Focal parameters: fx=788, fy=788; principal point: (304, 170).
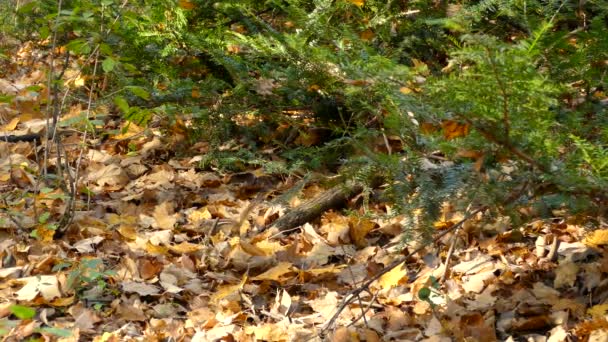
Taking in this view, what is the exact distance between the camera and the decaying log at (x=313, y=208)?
389 centimetres

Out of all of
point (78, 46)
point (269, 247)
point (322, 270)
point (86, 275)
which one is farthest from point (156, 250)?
point (78, 46)

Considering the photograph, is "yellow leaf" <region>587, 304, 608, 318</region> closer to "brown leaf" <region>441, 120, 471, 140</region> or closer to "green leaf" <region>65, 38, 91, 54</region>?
"brown leaf" <region>441, 120, 471, 140</region>

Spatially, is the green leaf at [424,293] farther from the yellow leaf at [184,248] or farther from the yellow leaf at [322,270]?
the yellow leaf at [184,248]

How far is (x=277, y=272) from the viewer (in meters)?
3.37

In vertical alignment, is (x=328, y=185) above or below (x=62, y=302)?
above

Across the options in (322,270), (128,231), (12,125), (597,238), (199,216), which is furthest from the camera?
(12,125)

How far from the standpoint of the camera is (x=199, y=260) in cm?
357

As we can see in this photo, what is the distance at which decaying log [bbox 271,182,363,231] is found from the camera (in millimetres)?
3887

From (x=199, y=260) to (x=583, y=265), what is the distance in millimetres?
1649

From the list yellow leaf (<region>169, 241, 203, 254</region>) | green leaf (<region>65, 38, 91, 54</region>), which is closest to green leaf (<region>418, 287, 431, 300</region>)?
yellow leaf (<region>169, 241, 203, 254</region>)

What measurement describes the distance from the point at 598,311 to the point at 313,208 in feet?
4.96

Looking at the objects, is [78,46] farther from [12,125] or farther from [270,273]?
[12,125]

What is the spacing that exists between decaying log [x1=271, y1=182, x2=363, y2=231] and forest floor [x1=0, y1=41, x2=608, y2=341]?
4 centimetres

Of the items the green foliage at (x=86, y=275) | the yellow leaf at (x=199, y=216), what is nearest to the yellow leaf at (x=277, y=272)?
the green foliage at (x=86, y=275)
